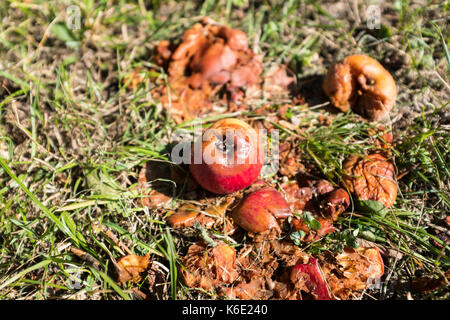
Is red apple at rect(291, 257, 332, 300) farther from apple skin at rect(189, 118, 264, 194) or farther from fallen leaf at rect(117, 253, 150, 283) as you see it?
fallen leaf at rect(117, 253, 150, 283)

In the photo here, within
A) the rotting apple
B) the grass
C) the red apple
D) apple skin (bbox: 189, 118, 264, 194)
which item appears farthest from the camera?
the rotting apple

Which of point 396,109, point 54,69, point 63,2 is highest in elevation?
point 63,2

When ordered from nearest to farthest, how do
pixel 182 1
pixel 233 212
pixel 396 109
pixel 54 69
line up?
pixel 233 212 < pixel 396 109 < pixel 54 69 < pixel 182 1

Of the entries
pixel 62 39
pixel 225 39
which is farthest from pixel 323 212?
pixel 62 39

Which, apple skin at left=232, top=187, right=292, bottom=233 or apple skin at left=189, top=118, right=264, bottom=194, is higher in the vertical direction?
apple skin at left=189, top=118, right=264, bottom=194

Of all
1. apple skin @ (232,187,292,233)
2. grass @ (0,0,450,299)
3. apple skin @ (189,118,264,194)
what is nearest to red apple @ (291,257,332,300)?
grass @ (0,0,450,299)

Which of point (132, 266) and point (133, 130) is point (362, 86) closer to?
point (133, 130)

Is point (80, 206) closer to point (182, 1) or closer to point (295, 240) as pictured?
point (295, 240)

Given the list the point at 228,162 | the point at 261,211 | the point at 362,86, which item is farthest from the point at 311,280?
the point at 362,86
